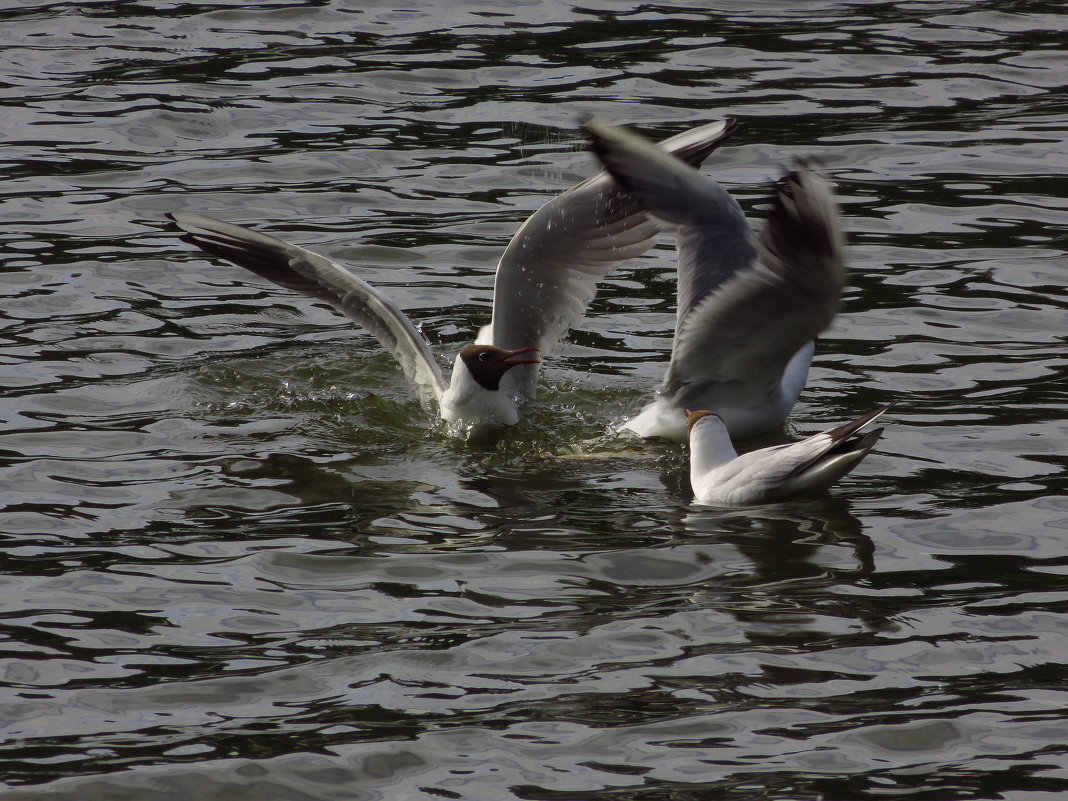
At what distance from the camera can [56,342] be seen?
8383 mm

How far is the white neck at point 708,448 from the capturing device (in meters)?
6.53

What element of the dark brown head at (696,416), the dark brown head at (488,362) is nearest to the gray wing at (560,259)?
the dark brown head at (488,362)

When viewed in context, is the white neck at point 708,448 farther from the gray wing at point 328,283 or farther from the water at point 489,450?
the gray wing at point 328,283

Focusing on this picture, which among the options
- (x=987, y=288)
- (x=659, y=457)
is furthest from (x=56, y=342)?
(x=987, y=288)

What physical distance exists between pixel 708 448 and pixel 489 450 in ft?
3.99

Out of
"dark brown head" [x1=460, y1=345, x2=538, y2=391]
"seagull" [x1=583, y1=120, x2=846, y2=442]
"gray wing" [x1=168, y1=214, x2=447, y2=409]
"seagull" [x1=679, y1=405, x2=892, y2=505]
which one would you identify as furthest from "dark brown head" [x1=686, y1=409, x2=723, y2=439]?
"gray wing" [x1=168, y1=214, x2=447, y2=409]

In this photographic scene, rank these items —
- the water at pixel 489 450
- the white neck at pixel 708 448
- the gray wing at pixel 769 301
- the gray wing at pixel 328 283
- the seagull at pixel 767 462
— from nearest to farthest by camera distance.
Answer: the water at pixel 489 450 → the seagull at pixel 767 462 → the gray wing at pixel 769 301 → the white neck at pixel 708 448 → the gray wing at pixel 328 283

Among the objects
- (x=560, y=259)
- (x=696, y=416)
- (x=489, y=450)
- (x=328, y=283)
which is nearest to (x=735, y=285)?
(x=696, y=416)

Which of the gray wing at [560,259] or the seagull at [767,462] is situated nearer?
the seagull at [767,462]

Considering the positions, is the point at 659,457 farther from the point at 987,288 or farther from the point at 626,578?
the point at 987,288

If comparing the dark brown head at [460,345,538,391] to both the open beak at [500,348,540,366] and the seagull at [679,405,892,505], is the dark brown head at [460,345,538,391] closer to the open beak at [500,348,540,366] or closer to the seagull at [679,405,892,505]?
the open beak at [500,348,540,366]

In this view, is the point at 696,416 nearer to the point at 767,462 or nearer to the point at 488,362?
the point at 767,462

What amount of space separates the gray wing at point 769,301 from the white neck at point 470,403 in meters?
0.88

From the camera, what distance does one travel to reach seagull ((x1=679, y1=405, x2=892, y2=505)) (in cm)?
587
